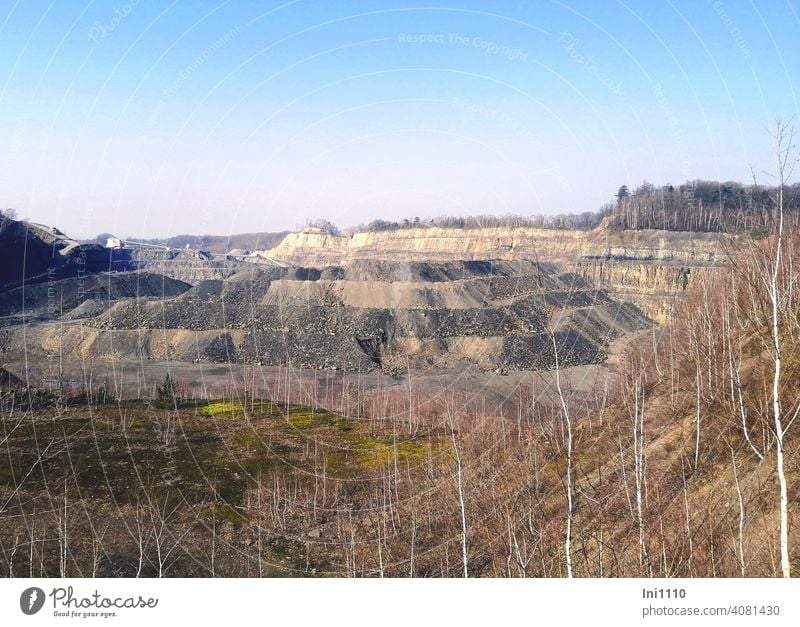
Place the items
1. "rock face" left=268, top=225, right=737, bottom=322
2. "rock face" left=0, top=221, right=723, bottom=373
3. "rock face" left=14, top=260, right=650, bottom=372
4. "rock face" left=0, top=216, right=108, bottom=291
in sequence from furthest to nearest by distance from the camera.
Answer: "rock face" left=268, top=225, right=737, bottom=322 → "rock face" left=0, top=216, right=108, bottom=291 → "rock face" left=0, top=221, right=723, bottom=373 → "rock face" left=14, top=260, right=650, bottom=372

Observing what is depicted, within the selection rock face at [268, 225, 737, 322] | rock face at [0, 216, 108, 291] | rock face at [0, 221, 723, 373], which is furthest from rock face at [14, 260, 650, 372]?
rock face at [0, 216, 108, 291]

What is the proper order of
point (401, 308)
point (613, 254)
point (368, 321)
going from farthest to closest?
point (613, 254), point (401, 308), point (368, 321)

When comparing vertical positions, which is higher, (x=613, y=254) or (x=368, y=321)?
(x=613, y=254)

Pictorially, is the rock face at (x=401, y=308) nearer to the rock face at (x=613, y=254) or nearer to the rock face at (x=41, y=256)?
the rock face at (x=613, y=254)

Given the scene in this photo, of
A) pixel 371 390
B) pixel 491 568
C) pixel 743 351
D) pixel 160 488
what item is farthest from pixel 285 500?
pixel 371 390

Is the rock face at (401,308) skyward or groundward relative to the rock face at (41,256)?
groundward

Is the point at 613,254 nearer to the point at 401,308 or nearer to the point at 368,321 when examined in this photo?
the point at 401,308

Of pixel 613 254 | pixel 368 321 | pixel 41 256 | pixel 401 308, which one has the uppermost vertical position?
pixel 613 254

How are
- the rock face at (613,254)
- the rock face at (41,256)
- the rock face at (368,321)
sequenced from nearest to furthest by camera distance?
the rock face at (368,321) → the rock face at (41,256) → the rock face at (613,254)

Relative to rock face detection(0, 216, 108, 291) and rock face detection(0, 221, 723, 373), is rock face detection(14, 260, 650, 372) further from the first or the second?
rock face detection(0, 216, 108, 291)

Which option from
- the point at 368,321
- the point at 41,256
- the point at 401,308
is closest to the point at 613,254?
the point at 401,308

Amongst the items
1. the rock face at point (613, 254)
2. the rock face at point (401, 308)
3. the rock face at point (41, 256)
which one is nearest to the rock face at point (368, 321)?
the rock face at point (401, 308)

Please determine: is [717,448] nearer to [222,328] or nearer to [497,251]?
[222,328]
